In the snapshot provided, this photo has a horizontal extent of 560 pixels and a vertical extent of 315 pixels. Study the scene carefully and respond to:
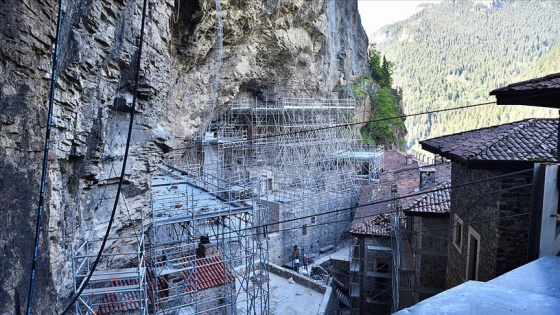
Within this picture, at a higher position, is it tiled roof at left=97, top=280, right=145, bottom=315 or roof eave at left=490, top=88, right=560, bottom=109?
roof eave at left=490, top=88, right=560, bottom=109

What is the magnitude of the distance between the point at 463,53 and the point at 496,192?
14960cm

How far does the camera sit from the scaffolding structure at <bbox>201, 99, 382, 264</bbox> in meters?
20.7

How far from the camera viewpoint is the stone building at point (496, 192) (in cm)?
657

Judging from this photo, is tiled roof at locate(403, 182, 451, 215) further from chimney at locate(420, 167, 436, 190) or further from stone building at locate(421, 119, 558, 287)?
chimney at locate(420, 167, 436, 190)

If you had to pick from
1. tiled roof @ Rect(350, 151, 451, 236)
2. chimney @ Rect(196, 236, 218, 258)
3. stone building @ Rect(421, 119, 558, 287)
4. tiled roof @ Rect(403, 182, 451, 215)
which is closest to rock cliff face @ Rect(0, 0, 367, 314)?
chimney @ Rect(196, 236, 218, 258)

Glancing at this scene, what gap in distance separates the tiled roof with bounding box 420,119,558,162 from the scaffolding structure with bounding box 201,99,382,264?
11921 mm

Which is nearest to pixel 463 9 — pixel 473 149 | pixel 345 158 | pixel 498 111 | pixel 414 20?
pixel 414 20

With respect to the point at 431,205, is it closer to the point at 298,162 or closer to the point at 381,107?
the point at 298,162

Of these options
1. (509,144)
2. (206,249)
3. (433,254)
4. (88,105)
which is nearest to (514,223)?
(509,144)

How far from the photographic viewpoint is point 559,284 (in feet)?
8.03

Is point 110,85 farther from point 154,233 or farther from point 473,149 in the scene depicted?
point 473,149

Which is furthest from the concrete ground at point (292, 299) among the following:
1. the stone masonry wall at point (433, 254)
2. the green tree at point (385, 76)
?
the green tree at point (385, 76)

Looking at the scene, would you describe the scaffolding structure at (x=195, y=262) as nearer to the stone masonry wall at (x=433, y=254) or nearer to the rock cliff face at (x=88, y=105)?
the rock cliff face at (x=88, y=105)

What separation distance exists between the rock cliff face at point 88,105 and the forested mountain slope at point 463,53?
92.5 meters
